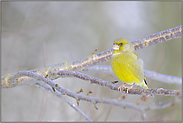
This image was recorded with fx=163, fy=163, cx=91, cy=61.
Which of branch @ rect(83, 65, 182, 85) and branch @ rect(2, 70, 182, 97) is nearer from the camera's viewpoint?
branch @ rect(2, 70, 182, 97)

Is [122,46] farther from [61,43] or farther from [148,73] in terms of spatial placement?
[61,43]

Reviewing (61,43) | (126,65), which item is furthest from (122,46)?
(61,43)

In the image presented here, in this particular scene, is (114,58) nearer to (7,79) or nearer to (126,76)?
(126,76)

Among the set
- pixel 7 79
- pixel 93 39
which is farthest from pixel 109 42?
pixel 7 79

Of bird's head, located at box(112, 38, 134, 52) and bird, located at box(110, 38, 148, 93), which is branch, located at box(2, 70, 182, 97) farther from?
bird's head, located at box(112, 38, 134, 52)

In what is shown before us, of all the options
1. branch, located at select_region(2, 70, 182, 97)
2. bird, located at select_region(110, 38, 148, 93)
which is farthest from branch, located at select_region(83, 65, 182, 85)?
branch, located at select_region(2, 70, 182, 97)
